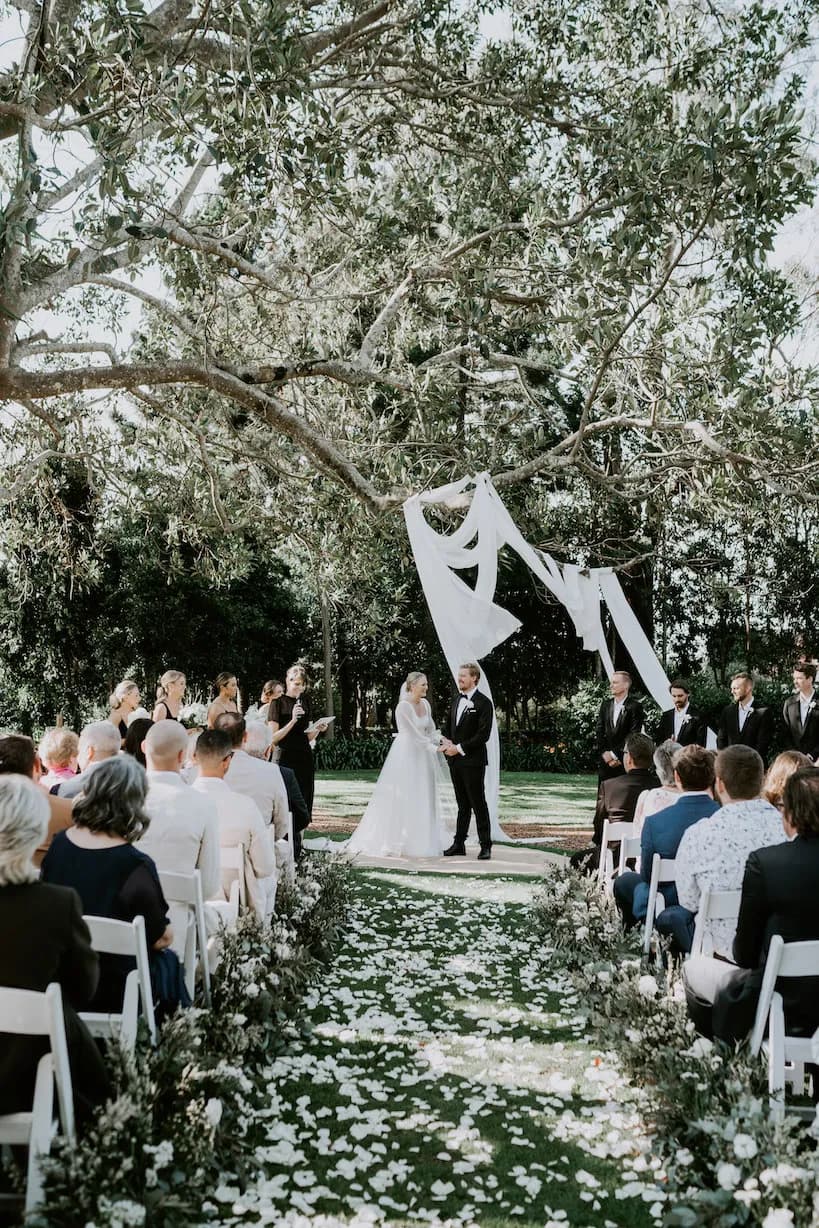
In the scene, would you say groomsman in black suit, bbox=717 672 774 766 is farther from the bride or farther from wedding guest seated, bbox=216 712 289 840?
wedding guest seated, bbox=216 712 289 840

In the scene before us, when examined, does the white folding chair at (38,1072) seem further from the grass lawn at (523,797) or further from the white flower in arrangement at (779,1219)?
the grass lawn at (523,797)

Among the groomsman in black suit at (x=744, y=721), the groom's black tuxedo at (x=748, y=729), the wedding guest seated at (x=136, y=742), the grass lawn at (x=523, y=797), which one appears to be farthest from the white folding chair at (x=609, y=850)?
the grass lawn at (x=523, y=797)

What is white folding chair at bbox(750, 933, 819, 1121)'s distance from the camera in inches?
132

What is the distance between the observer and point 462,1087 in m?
4.65

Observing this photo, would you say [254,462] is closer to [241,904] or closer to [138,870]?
[241,904]

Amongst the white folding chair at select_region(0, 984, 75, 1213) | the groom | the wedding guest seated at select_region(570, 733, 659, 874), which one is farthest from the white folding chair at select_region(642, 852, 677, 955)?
the groom

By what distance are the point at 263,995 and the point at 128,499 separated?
27.3 feet

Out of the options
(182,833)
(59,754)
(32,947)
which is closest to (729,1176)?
(32,947)

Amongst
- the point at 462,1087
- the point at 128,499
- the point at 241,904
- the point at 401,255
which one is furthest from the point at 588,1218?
the point at 128,499

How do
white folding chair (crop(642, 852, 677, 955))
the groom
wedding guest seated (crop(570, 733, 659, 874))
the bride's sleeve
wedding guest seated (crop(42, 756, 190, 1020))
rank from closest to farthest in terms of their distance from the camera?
wedding guest seated (crop(42, 756, 190, 1020)) < white folding chair (crop(642, 852, 677, 955)) < wedding guest seated (crop(570, 733, 659, 874)) < the groom < the bride's sleeve

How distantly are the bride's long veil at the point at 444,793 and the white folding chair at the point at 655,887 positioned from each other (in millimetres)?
6009

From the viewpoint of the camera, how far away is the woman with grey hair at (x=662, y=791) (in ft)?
19.5

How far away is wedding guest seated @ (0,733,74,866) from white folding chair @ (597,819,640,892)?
11.5 ft

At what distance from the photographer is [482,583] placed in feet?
31.6
